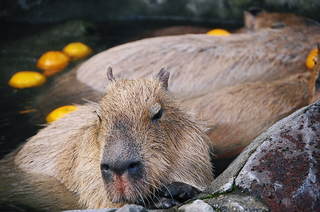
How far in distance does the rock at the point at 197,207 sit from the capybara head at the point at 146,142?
0.30m

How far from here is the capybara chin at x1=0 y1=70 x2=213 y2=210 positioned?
3.19 m

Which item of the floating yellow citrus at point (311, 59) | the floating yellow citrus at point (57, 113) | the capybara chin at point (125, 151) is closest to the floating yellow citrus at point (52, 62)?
the floating yellow citrus at point (57, 113)

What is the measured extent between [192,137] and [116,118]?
643 millimetres

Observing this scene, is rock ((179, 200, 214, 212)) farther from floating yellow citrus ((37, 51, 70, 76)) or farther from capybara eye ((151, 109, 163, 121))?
floating yellow citrus ((37, 51, 70, 76))

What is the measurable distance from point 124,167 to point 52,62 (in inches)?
165

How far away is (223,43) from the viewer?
642 centimetres

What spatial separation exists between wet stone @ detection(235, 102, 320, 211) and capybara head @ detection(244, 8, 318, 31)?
394 centimetres

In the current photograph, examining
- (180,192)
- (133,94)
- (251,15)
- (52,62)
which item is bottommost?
(180,192)

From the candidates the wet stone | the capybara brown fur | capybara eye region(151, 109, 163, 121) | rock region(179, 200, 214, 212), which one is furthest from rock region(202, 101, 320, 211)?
the capybara brown fur

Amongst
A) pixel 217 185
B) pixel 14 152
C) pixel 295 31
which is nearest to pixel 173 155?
pixel 217 185

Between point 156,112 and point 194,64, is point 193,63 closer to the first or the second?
point 194,64

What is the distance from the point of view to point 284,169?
307cm

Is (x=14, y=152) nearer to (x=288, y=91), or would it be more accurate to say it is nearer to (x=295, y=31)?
(x=288, y=91)

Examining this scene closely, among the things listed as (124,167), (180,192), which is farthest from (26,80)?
(124,167)
